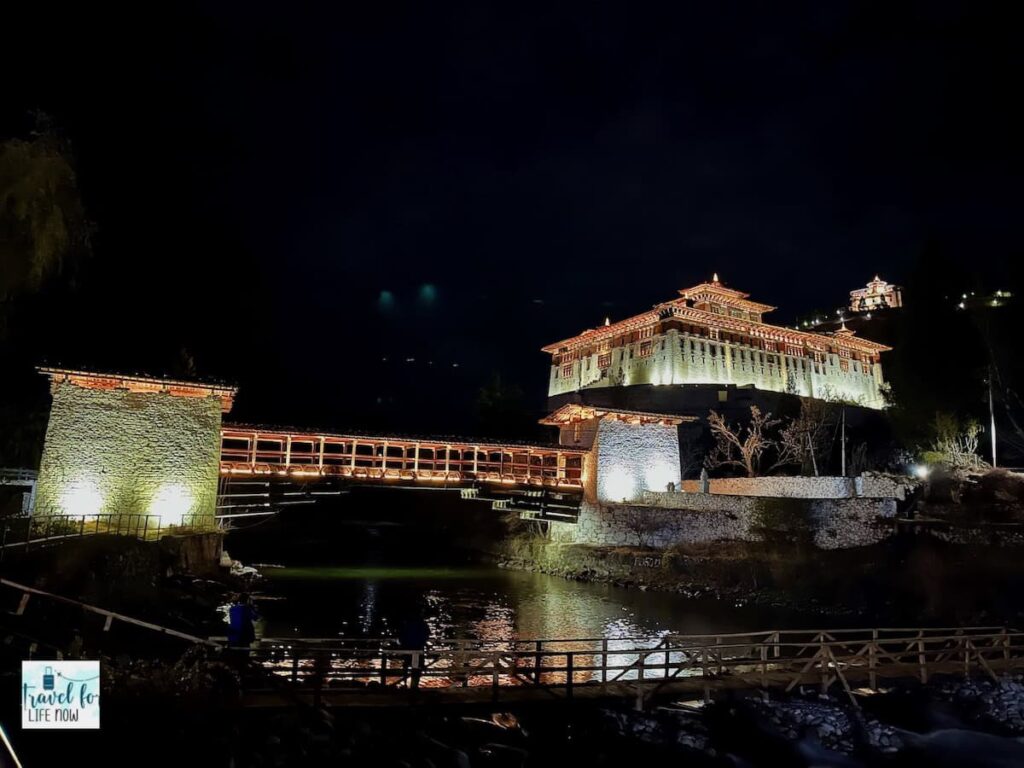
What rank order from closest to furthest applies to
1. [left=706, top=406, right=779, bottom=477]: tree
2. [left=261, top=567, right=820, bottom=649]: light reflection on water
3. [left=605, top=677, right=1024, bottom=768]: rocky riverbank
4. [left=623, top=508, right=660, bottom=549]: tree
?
[left=605, top=677, right=1024, bottom=768]: rocky riverbank → [left=261, top=567, right=820, bottom=649]: light reflection on water → [left=623, top=508, right=660, bottom=549]: tree → [left=706, top=406, right=779, bottom=477]: tree

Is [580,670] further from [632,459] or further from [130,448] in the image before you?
[632,459]

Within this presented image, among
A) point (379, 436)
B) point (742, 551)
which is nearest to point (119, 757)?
point (379, 436)

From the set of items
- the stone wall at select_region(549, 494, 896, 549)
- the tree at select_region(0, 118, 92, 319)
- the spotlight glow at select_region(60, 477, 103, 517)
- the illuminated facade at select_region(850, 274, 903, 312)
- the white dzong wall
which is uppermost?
the illuminated facade at select_region(850, 274, 903, 312)

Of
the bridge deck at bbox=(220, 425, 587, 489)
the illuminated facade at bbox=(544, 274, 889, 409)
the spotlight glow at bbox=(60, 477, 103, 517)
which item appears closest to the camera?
the spotlight glow at bbox=(60, 477, 103, 517)

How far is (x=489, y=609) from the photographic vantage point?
22703 mm

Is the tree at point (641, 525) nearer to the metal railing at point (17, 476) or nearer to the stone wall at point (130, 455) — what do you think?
the stone wall at point (130, 455)

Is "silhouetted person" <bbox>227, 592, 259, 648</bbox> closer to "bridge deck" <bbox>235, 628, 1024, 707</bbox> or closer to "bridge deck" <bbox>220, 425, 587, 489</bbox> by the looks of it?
"bridge deck" <bbox>235, 628, 1024, 707</bbox>

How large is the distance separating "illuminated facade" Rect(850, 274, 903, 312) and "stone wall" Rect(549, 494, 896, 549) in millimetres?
63011

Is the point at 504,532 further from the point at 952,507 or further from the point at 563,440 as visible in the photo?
the point at 952,507

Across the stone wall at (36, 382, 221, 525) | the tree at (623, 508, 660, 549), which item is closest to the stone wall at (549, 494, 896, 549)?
the tree at (623, 508, 660, 549)

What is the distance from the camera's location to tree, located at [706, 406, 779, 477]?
38.9m

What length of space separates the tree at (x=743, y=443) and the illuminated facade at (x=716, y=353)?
371 inches

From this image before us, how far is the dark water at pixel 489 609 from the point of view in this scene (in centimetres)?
1911

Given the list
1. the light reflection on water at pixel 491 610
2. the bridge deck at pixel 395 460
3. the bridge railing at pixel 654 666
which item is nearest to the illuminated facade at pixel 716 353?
the bridge deck at pixel 395 460
